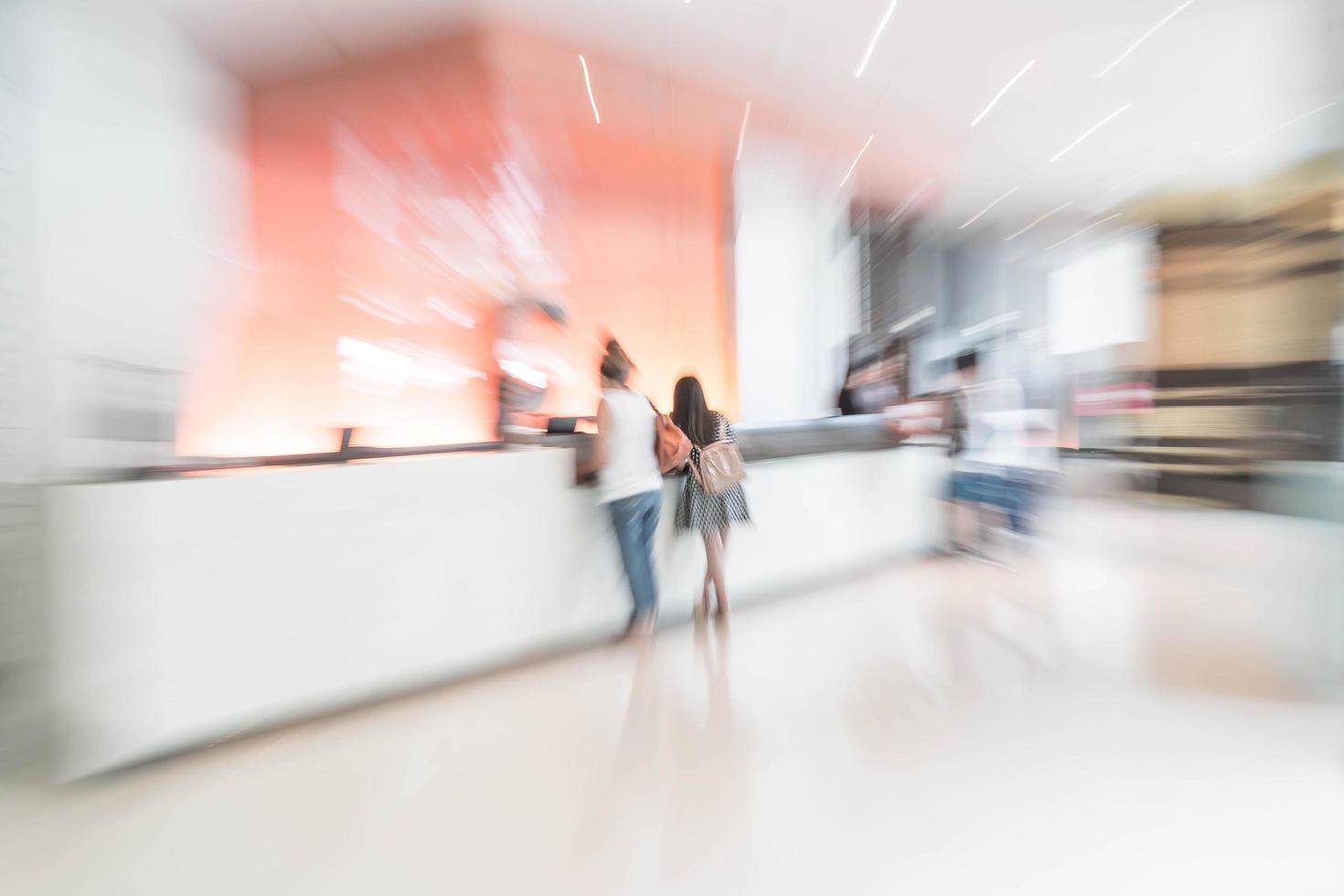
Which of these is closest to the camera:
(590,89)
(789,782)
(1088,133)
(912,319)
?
(789,782)

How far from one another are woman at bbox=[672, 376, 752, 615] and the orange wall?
1.14 m

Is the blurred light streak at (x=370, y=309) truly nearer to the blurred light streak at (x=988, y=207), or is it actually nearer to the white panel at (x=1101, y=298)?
the blurred light streak at (x=988, y=207)

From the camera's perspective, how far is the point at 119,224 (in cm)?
263

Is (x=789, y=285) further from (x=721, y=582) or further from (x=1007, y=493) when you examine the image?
(x=721, y=582)

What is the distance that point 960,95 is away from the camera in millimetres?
4793

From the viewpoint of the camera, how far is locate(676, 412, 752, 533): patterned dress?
3225mm

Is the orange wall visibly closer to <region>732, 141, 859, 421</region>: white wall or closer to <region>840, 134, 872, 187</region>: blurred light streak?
<region>732, 141, 859, 421</region>: white wall

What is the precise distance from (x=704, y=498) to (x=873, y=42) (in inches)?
127

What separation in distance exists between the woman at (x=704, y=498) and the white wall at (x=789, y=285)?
2707mm

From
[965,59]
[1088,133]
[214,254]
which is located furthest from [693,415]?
[1088,133]

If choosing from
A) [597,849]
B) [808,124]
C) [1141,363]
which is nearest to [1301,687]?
[597,849]

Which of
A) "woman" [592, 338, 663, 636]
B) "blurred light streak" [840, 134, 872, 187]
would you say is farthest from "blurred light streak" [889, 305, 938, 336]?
"woman" [592, 338, 663, 636]

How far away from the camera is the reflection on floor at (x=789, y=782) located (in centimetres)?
148

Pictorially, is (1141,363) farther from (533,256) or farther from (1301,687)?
(533,256)
